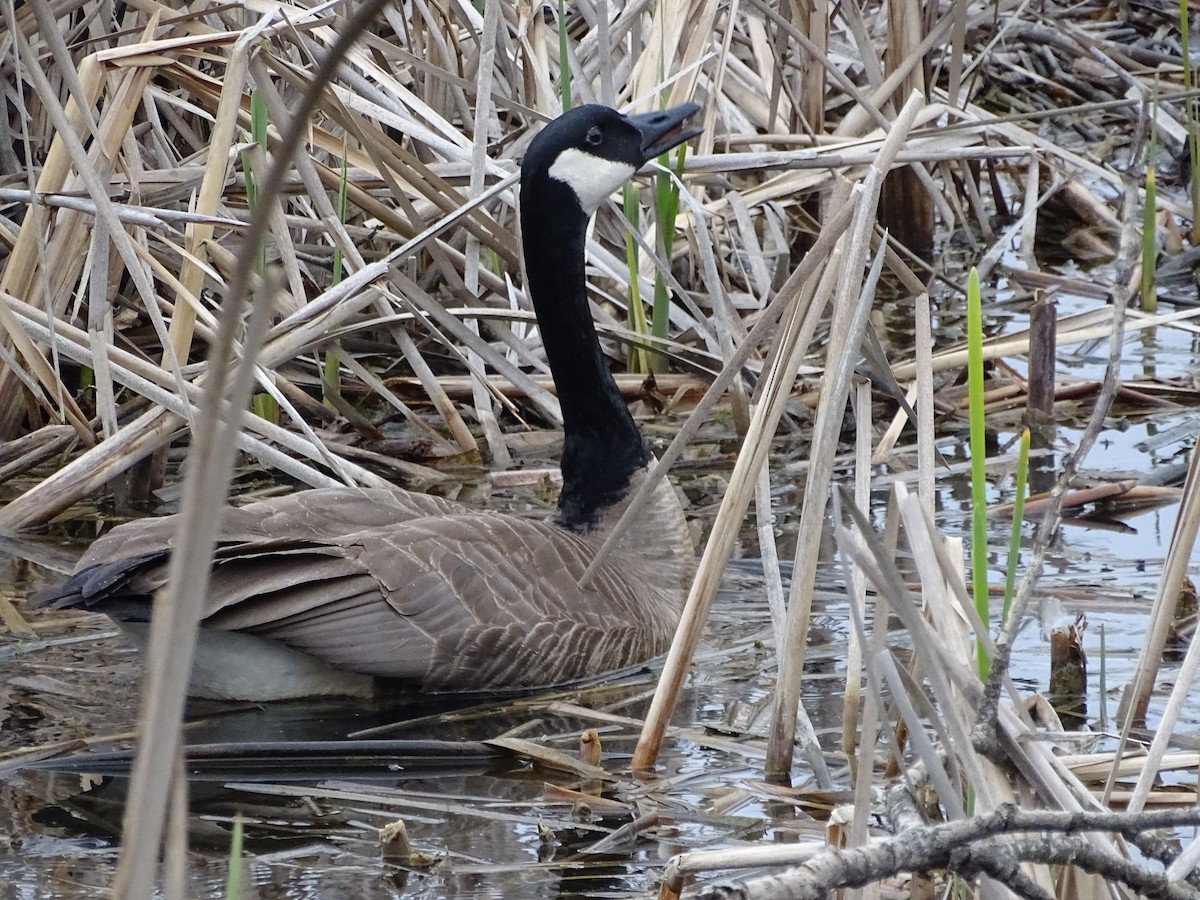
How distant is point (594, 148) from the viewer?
4.76 metres

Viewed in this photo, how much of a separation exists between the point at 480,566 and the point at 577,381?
→ 35.6 inches

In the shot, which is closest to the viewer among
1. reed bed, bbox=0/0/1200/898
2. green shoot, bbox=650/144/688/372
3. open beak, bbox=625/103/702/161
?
reed bed, bbox=0/0/1200/898

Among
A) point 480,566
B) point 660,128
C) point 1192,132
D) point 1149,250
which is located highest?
point 1192,132

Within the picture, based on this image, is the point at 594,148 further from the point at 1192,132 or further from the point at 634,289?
the point at 1192,132

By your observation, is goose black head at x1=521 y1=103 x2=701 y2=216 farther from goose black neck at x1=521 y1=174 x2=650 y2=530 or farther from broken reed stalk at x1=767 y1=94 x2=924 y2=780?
broken reed stalk at x1=767 y1=94 x2=924 y2=780

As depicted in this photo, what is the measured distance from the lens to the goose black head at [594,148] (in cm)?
472

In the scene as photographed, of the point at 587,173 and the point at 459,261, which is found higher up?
the point at 459,261

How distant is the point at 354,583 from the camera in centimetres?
404

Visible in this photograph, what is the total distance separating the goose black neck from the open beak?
290 millimetres

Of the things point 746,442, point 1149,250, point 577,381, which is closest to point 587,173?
point 577,381

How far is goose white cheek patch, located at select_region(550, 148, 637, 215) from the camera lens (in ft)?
15.6

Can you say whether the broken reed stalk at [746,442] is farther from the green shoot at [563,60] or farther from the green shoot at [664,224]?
the green shoot at [664,224]

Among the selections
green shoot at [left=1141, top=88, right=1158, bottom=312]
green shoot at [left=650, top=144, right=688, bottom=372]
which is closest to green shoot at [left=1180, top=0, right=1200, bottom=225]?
green shoot at [left=1141, top=88, right=1158, bottom=312]

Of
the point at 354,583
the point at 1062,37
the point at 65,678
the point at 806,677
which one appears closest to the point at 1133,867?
the point at 806,677
